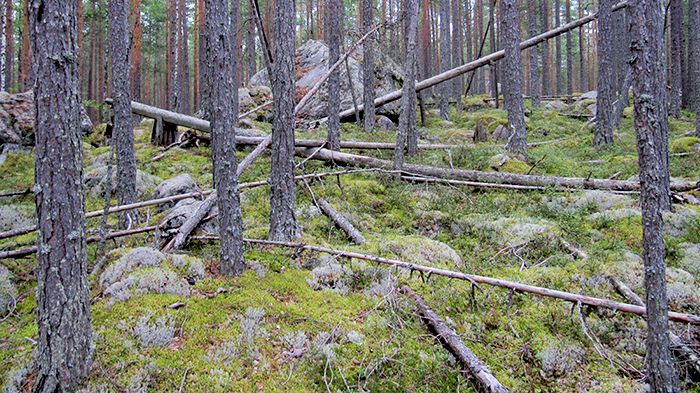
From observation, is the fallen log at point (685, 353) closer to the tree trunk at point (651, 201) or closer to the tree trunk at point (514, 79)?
the tree trunk at point (651, 201)

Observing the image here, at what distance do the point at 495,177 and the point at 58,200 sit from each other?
8224 millimetres

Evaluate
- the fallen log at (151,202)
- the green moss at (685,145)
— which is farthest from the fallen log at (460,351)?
the green moss at (685,145)

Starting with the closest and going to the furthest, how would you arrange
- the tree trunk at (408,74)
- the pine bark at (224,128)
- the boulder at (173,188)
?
the pine bark at (224,128) → the boulder at (173,188) → the tree trunk at (408,74)

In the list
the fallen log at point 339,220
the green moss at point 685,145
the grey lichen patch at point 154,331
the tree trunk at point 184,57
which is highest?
the tree trunk at point 184,57

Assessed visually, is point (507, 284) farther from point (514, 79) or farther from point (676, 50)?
point (676, 50)

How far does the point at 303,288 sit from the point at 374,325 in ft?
3.69

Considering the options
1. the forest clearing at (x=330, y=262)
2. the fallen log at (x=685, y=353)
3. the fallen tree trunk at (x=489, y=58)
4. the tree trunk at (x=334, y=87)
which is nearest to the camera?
the forest clearing at (x=330, y=262)

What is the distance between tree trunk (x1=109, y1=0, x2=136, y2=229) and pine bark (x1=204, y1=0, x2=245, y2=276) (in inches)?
82.0

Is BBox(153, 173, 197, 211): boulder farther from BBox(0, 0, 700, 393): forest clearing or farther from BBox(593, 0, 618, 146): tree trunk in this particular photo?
BBox(593, 0, 618, 146): tree trunk

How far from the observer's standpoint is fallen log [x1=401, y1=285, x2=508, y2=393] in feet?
11.4

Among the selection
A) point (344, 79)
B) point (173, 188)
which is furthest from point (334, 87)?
point (344, 79)

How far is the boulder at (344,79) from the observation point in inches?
725

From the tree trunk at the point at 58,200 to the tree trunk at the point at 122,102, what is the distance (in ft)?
9.55

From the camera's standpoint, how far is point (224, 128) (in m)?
4.86
